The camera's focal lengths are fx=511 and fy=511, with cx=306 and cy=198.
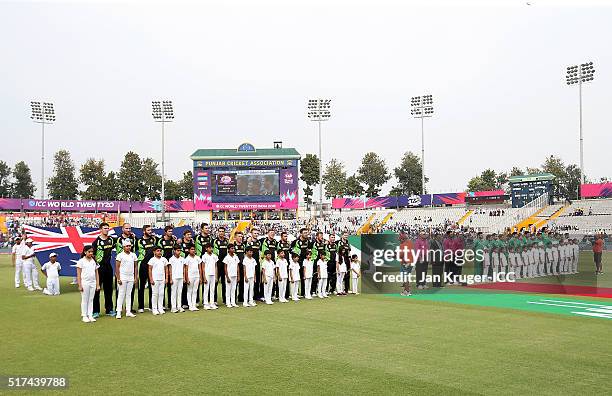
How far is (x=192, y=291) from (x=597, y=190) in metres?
49.1

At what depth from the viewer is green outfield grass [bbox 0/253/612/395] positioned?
20.3ft

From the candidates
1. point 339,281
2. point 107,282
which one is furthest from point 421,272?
point 107,282

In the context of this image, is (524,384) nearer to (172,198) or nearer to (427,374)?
(427,374)

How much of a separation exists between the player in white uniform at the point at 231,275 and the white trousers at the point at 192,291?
2.57ft

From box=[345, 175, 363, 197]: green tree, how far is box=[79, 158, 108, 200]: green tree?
3847cm

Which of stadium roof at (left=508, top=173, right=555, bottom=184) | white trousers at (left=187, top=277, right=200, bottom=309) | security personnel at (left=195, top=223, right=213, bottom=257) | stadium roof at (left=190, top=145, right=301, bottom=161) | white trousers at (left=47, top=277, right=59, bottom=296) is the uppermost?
stadium roof at (left=190, top=145, right=301, bottom=161)

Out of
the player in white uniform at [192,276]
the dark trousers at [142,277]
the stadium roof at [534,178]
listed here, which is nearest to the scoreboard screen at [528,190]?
the stadium roof at [534,178]

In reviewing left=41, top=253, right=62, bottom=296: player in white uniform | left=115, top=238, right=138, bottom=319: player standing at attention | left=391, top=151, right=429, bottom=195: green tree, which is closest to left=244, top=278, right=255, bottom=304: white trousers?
left=115, top=238, right=138, bottom=319: player standing at attention

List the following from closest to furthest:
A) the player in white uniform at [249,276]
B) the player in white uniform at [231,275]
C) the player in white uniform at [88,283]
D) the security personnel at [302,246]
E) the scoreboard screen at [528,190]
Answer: the player in white uniform at [88,283], the player in white uniform at [231,275], the player in white uniform at [249,276], the security personnel at [302,246], the scoreboard screen at [528,190]

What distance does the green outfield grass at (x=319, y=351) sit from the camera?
6180mm

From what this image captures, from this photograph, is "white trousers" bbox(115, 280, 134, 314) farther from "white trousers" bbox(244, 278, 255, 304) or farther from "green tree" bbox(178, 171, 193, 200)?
"green tree" bbox(178, 171, 193, 200)

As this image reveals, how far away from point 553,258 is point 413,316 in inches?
468

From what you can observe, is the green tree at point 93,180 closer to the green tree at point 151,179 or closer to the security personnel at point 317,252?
the green tree at point 151,179

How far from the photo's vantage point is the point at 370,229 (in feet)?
153
